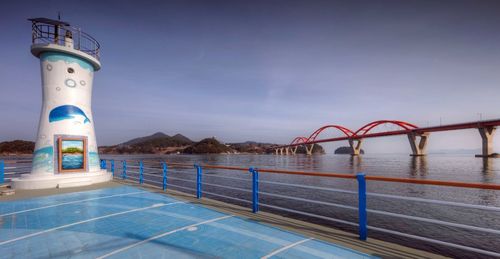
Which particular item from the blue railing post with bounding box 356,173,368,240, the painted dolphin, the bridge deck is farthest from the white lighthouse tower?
the blue railing post with bounding box 356,173,368,240

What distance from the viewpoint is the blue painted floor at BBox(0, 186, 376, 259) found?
3604 millimetres

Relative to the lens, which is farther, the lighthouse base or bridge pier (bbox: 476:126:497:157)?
bridge pier (bbox: 476:126:497:157)

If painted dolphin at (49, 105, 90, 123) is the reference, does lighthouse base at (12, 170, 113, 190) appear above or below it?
below

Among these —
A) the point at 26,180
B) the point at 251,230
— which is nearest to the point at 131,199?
the point at 251,230

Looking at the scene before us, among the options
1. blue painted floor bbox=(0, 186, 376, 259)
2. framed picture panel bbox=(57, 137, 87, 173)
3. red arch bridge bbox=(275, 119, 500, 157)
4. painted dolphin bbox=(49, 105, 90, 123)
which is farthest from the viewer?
red arch bridge bbox=(275, 119, 500, 157)

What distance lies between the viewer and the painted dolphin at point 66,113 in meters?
9.81

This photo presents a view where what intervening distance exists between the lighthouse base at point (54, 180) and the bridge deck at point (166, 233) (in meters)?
2.83

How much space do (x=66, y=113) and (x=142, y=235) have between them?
8.46 meters

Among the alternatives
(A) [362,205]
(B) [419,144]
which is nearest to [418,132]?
(B) [419,144]

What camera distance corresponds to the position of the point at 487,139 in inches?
2386

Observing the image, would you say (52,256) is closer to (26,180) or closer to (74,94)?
(26,180)

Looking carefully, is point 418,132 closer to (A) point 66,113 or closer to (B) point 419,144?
(B) point 419,144

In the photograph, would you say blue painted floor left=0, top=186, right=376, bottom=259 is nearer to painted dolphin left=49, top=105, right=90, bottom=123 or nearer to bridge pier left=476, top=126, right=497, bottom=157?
painted dolphin left=49, top=105, right=90, bottom=123

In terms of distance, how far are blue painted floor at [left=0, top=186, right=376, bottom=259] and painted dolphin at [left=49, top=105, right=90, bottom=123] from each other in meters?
4.43
